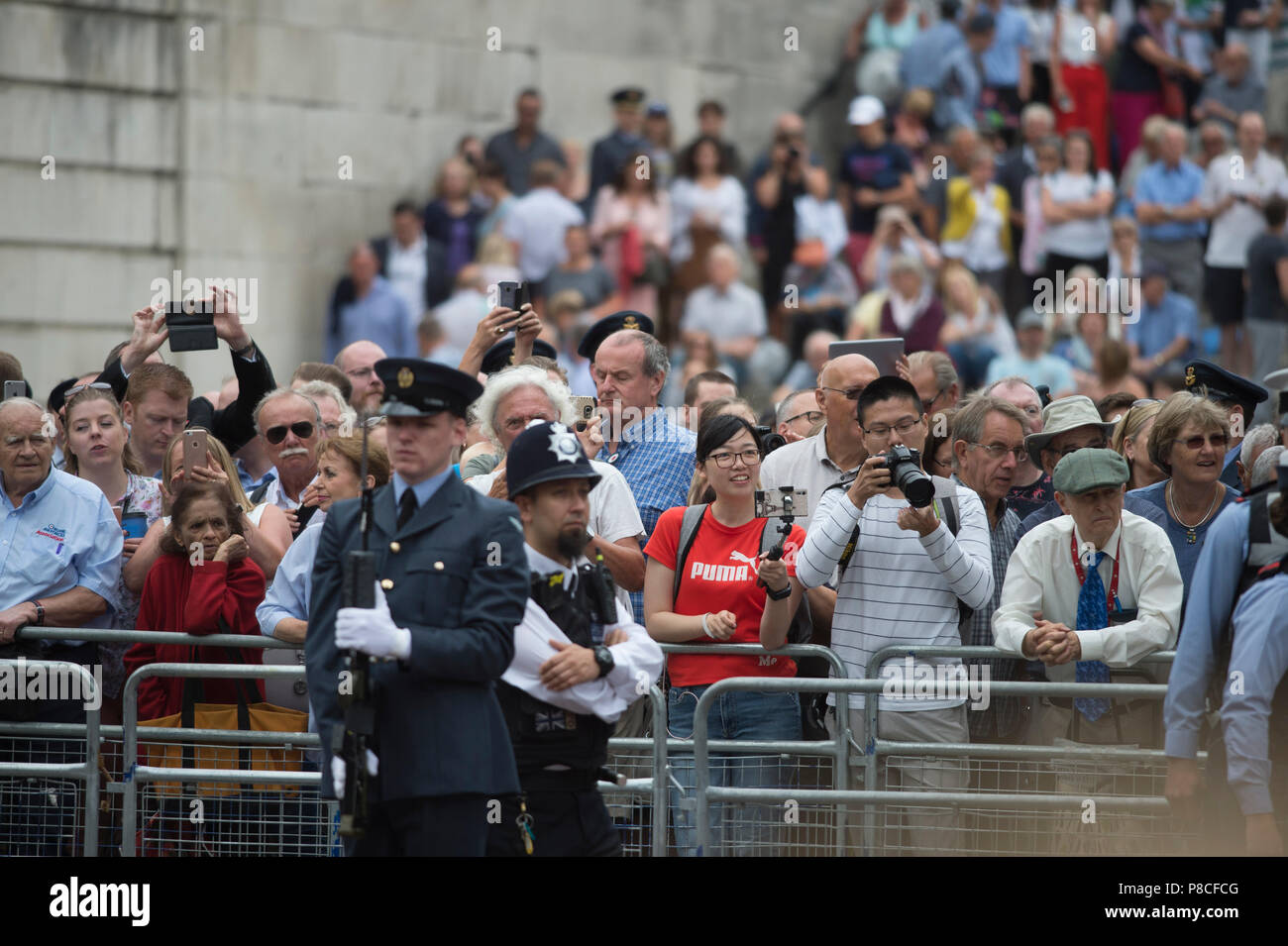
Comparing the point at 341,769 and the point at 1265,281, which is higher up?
the point at 1265,281

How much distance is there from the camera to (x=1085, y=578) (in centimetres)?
692

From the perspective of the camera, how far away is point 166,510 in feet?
25.1

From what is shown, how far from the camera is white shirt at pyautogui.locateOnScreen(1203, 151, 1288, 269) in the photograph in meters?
15.5

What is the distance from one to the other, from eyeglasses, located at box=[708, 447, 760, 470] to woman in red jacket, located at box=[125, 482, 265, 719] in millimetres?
1900

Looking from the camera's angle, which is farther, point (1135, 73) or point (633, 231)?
point (1135, 73)

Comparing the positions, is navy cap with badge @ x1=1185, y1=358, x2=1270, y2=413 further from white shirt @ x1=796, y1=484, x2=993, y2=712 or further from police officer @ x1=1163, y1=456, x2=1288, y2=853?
police officer @ x1=1163, y1=456, x2=1288, y2=853

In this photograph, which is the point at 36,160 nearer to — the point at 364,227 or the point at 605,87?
the point at 364,227

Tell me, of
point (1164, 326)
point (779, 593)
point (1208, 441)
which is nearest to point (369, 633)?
point (779, 593)

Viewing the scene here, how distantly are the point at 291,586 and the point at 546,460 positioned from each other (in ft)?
5.71

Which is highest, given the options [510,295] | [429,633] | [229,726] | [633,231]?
[633,231]

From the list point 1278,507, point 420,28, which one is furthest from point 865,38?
point 1278,507

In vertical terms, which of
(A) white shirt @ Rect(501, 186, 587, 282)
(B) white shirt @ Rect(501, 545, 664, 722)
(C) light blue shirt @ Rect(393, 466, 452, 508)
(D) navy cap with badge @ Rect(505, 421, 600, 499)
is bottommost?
(B) white shirt @ Rect(501, 545, 664, 722)

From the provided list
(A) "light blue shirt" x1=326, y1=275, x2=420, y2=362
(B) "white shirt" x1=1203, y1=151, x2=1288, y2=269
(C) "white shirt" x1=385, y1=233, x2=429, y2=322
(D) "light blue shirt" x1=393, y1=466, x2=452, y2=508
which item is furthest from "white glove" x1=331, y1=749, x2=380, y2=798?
(B) "white shirt" x1=1203, y1=151, x2=1288, y2=269

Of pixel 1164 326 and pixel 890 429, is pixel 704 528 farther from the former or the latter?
pixel 1164 326
